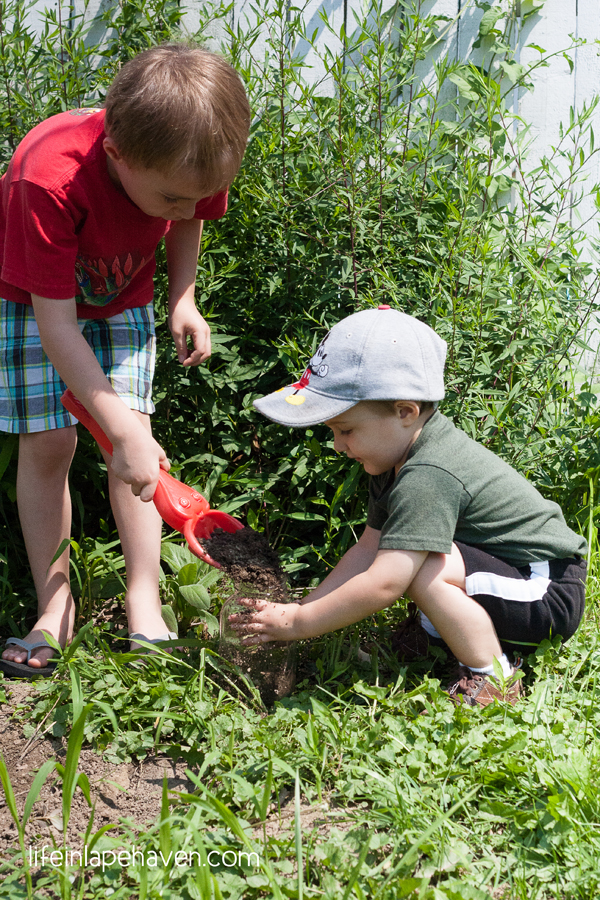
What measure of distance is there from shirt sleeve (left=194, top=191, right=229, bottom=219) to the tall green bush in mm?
178

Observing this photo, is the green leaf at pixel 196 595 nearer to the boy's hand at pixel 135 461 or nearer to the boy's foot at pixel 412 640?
the boy's hand at pixel 135 461

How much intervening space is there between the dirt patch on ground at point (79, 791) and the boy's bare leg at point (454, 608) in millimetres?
676

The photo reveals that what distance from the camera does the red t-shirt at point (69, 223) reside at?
1.77m

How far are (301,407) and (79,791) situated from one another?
0.99 metres

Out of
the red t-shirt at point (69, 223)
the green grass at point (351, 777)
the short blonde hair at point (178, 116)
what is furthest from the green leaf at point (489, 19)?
the green grass at point (351, 777)

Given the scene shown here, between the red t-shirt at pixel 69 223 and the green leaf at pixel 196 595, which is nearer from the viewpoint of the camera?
the red t-shirt at pixel 69 223

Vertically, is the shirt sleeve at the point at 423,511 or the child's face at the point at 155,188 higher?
the child's face at the point at 155,188

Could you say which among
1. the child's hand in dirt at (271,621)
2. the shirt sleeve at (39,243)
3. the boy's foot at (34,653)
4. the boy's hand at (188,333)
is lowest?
the boy's foot at (34,653)

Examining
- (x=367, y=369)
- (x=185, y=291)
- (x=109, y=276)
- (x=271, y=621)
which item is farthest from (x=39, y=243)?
(x=271, y=621)

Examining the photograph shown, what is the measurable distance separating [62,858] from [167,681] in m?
0.53

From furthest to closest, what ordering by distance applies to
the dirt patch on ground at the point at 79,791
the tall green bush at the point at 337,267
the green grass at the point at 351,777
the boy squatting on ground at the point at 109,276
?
the tall green bush at the point at 337,267
the boy squatting on ground at the point at 109,276
the dirt patch on ground at the point at 79,791
the green grass at the point at 351,777

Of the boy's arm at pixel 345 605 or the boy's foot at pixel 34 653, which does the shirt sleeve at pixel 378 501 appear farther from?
the boy's foot at pixel 34 653

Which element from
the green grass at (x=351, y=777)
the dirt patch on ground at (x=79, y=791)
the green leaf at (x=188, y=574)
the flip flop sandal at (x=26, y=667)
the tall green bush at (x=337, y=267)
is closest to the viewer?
the green grass at (x=351, y=777)

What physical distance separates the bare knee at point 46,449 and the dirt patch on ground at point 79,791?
666mm
